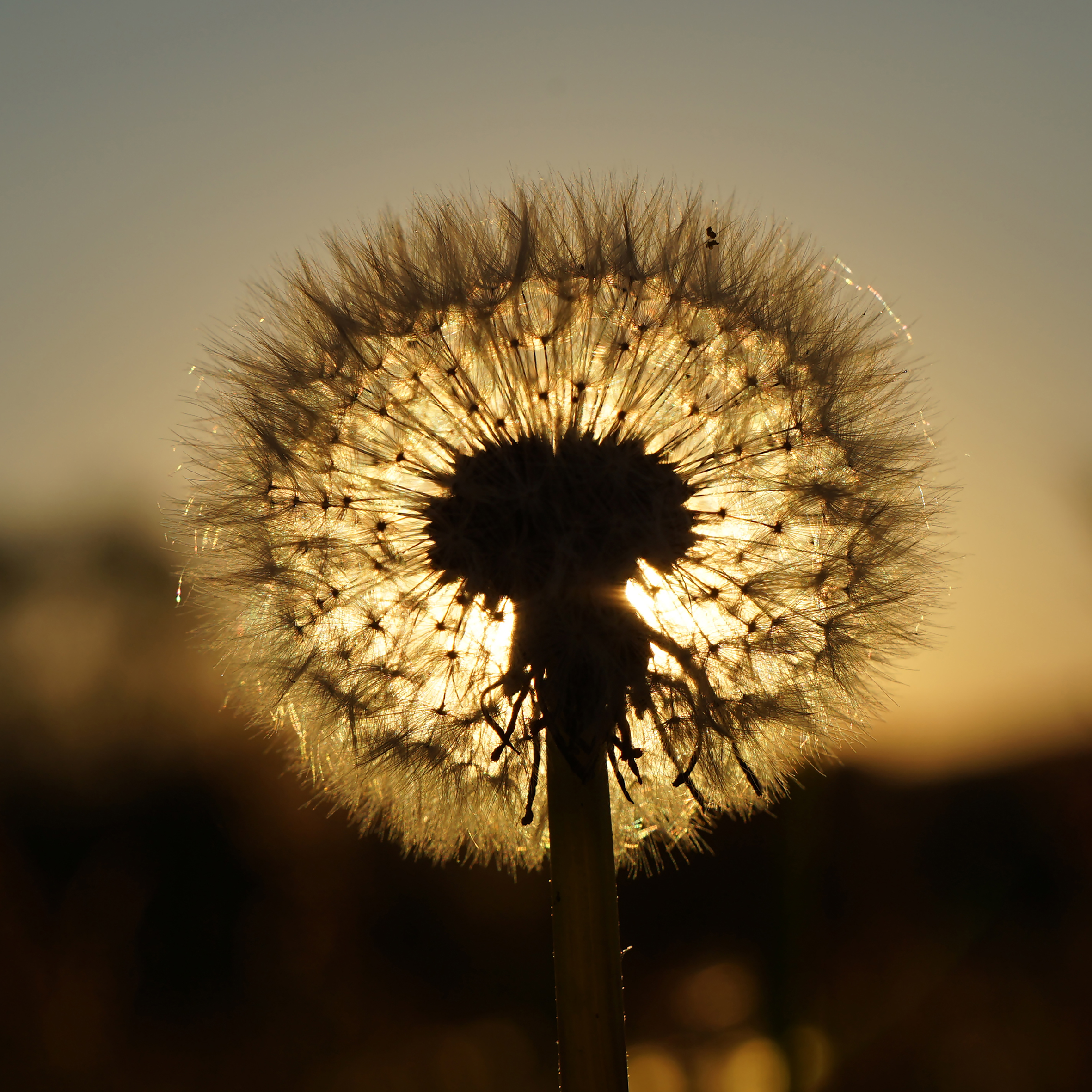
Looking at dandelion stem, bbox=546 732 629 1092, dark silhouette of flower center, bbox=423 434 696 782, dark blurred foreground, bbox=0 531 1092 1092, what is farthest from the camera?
dark blurred foreground, bbox=0 531 1092 1092

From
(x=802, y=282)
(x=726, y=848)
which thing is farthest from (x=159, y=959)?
(x=802, y=282)

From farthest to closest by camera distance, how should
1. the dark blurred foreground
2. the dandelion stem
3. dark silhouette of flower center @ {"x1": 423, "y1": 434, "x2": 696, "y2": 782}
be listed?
the dark blurred foreground → dark silhouette of flower center @ {"x1": 423, "y1": 434, "x2": 696, "y2": 782} → the dandelion stem

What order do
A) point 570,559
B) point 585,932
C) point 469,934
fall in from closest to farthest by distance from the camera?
1. point 585,932
2. point 570,559
3. point 469,934

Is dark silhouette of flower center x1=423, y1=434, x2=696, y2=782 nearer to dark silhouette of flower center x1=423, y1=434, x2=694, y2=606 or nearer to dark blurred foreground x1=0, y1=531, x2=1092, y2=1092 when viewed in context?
dark silhouette of flower center x1=423, y1=434, x2=694, y2=606

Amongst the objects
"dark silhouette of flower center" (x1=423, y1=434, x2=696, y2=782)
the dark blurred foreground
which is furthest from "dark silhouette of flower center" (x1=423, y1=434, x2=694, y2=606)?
the dark blurred foreground

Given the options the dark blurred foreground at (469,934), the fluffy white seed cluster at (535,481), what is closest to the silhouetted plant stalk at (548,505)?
the fluffy white seed cluster at (535,481)

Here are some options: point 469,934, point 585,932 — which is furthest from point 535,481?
point 469,934

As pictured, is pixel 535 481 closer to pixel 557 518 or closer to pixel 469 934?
pixel 557 518
